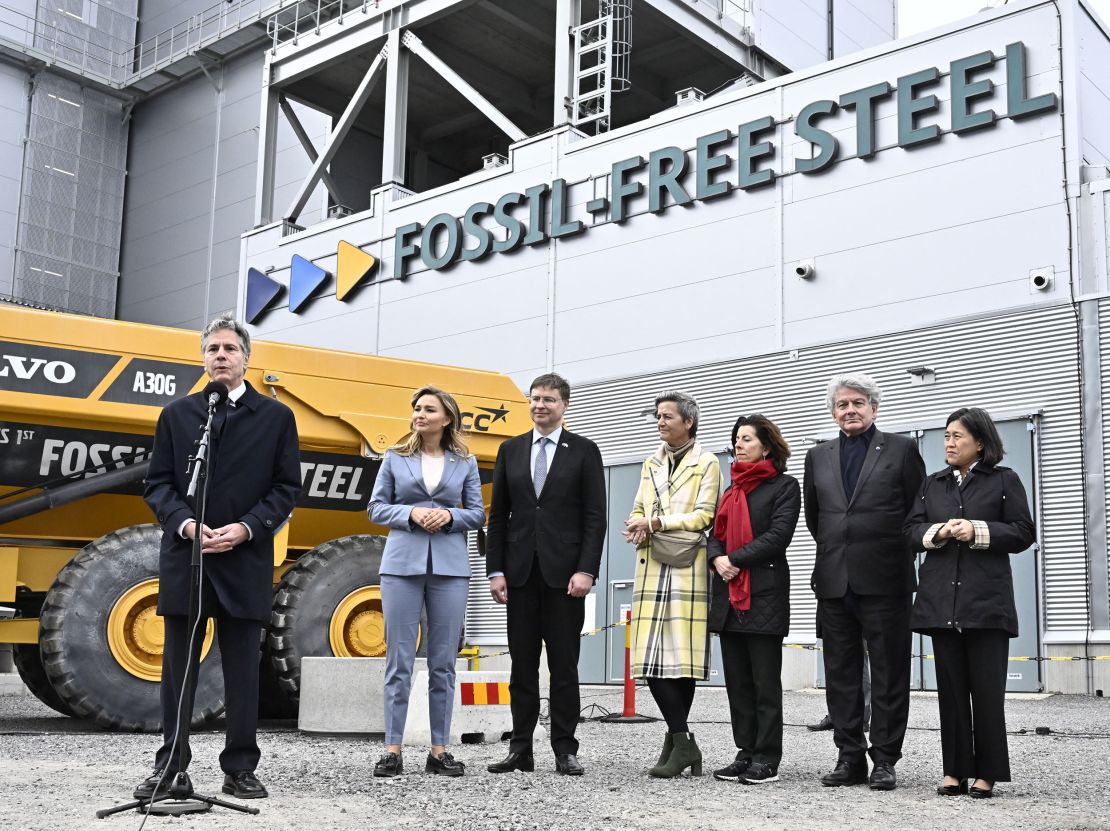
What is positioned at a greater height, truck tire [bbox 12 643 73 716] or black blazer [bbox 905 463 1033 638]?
black blazer [bbox 905 463 1033 638]

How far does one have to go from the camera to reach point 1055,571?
1400 centimetres

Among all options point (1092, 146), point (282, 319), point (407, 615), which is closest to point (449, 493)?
point (407, 615)

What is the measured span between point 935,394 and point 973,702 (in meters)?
10.2

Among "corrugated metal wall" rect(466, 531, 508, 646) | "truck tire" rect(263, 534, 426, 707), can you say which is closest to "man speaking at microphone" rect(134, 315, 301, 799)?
"truck tire" rect(263, 534, 426, 707)

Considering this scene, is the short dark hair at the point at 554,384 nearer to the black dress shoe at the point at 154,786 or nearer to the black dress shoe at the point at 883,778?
the black dress shoe at the point at 883,778

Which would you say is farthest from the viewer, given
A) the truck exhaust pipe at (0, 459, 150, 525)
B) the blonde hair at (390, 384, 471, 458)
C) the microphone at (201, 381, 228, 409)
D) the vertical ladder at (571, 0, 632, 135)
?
the vertical ladder at (571, 0, 632, 135)

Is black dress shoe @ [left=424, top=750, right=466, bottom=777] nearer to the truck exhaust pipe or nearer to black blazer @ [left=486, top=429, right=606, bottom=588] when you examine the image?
black blazer @ [left=486, top=429, right=606, bottom=588]

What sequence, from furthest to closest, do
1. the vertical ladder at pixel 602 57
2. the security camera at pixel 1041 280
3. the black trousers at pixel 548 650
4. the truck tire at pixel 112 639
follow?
1. the vertical ladder at pixel 602 57
2. the security camera at pixel 1041 280
3. the truck tire at pixel 112 639
4. the black trousers at pixel 548 650

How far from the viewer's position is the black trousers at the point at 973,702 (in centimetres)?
548

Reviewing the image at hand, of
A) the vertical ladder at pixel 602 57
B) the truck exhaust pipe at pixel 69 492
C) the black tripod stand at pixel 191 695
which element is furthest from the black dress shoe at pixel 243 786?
the vertical ladder at pixel 602 57

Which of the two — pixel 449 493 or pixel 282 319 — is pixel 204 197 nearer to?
pixel 282 319

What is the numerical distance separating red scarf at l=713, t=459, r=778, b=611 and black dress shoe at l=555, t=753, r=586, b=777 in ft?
3.66

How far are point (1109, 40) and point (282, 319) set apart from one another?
1578cm

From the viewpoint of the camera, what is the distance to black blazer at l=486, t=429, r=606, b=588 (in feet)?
20.4
